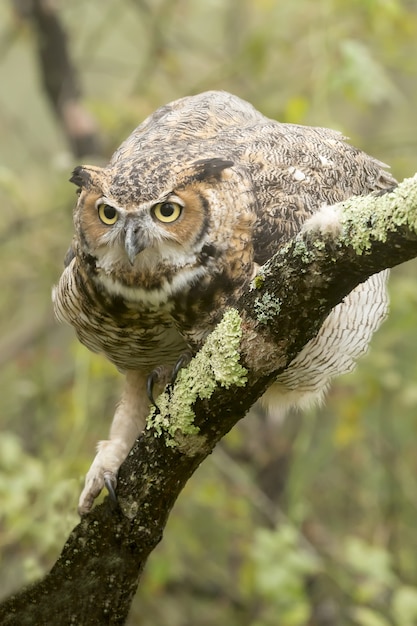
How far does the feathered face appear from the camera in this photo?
1.69m

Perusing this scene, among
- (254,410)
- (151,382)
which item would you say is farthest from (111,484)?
(254,410)

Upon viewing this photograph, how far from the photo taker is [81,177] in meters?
1.80

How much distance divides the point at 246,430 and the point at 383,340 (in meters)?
1.14

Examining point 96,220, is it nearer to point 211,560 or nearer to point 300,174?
point 300,174

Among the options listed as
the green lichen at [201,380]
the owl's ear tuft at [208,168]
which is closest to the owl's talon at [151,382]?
the green lichen at [201,380]

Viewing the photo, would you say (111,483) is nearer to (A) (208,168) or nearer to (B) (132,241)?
(B) (132,241)

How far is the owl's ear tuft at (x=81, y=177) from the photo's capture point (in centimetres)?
177

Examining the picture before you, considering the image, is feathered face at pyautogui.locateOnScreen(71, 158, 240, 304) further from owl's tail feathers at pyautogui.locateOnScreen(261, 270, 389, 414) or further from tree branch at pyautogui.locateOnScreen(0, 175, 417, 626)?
owl's tail feathers at pyautogui.locateOnScreen(261, 270, 389, 414)

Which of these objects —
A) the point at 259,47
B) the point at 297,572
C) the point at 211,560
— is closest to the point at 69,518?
the point at 297,572

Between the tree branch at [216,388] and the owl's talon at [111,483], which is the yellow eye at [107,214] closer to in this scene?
the tree branch at [216,388]

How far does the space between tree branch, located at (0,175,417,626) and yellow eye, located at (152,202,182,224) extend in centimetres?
24

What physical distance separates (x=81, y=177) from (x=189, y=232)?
0.26 metres

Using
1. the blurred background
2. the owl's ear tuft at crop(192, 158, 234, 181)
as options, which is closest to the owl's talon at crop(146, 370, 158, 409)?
the owl's ear tuft at crop(192, 158, 234, 181)

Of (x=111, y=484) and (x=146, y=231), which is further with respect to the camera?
(x=111, y=484)
